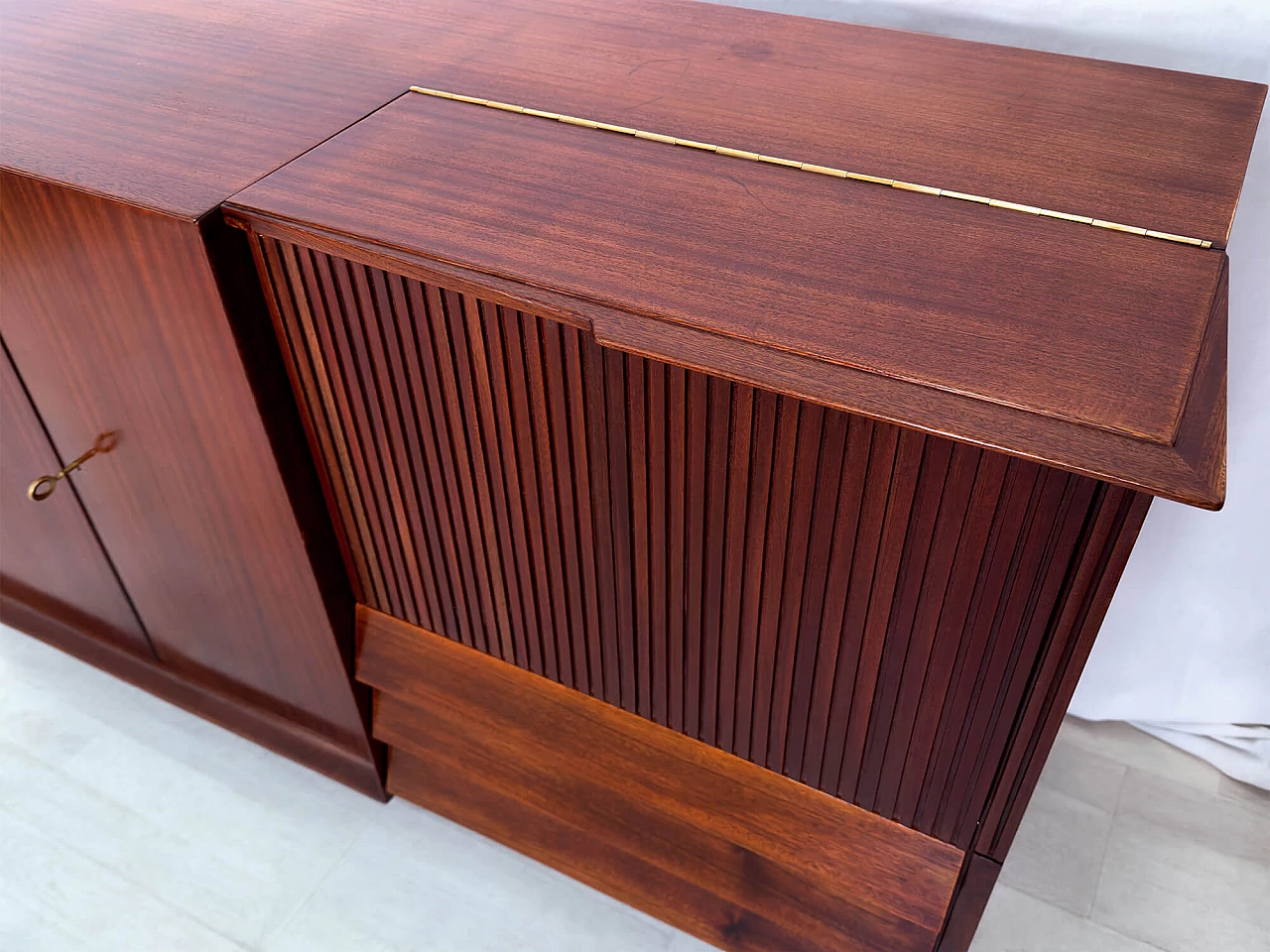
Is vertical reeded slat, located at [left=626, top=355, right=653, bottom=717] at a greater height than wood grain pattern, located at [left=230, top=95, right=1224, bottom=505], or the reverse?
wood grain pattern, located at [left=230, top=95, right=1224, bottom=505]

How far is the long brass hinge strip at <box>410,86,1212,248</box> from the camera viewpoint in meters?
0.73

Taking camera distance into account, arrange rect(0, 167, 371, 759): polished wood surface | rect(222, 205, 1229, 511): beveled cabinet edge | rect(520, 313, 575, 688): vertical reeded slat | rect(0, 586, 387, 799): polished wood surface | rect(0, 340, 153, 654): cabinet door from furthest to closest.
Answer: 1. rect(0, 586, 387, 799): polished wood surface
2. rect(0, 340, 153, 654): cabinet door
3. rect(0, 167, 371, 759): polished wood surface
4. rect(520, 313, 575, 688): vertical reeded slat
5. rect(222, 205, 1229, 511): beveled cabinet edge

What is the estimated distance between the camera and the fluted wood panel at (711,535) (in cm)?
71

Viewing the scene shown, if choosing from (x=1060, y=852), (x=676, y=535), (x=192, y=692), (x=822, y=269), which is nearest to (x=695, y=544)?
(x=676, y=535)

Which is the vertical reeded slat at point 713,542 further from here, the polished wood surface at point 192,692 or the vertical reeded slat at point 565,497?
the polished wood surface at point 192,692

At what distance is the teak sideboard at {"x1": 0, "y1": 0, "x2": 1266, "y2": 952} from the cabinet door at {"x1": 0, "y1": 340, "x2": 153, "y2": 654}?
1 centimetres

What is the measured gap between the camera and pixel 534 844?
121 cm

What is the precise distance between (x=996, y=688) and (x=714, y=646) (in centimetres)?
23

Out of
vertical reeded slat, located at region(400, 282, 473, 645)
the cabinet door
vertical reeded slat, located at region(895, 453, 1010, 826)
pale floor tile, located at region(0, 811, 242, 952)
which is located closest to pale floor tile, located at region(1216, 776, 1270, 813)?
vertical reeded slat, located at region(895, 453, 1010, 826)

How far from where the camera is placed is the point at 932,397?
2.04 feet

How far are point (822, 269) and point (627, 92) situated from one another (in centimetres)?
30

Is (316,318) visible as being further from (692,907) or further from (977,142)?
(692,907)

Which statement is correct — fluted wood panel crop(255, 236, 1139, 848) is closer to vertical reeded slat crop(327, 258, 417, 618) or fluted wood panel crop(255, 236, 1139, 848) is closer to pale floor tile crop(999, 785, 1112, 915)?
vertical reeded slat crop(327, 258, 417, 618)

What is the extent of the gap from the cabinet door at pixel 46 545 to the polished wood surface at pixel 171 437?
30mm
